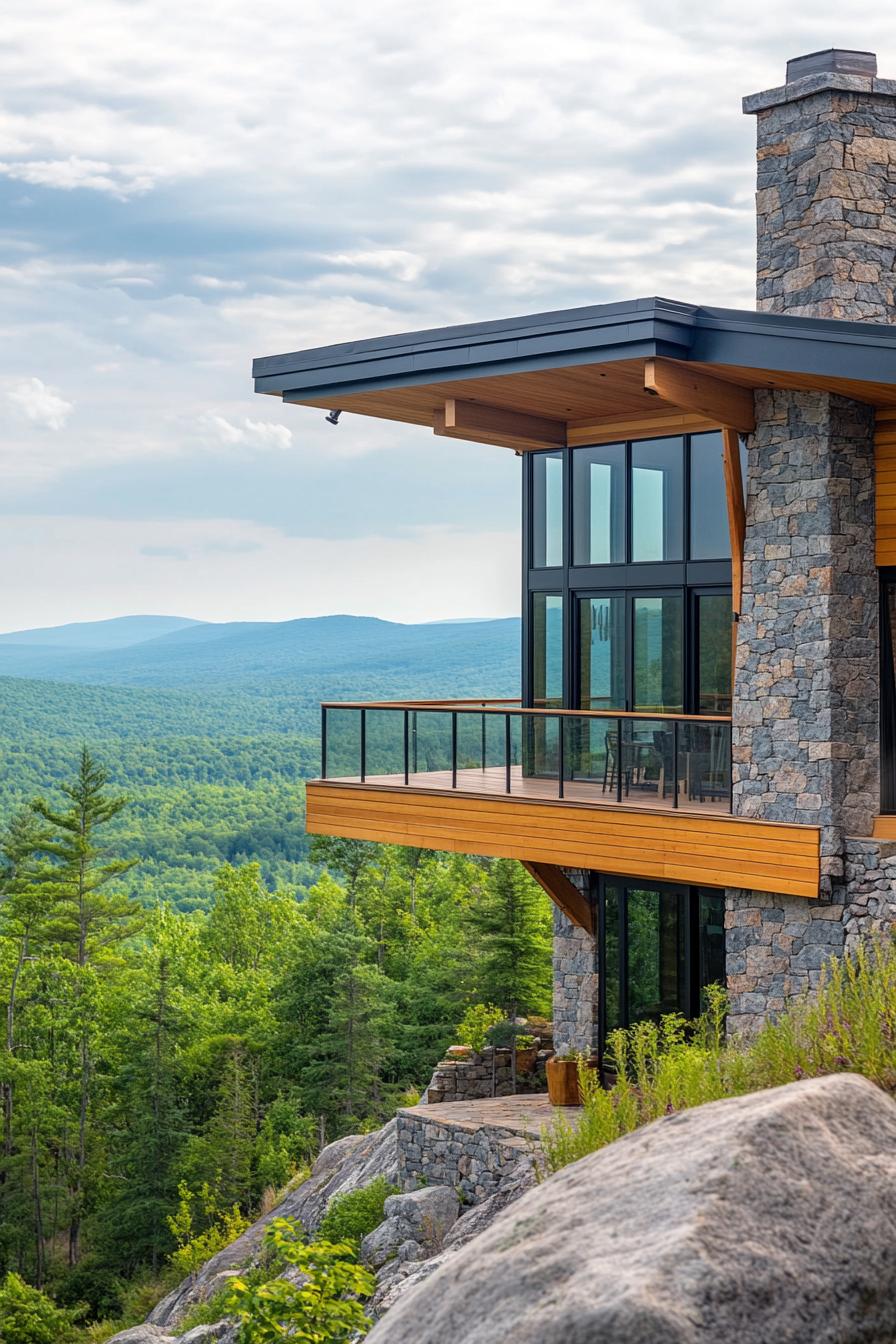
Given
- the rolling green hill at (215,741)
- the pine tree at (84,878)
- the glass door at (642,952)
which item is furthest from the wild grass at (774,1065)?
the rolling green hill at (215,741)

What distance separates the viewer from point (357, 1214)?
500 inches

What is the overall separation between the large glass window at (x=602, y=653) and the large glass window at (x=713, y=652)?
3.13ft

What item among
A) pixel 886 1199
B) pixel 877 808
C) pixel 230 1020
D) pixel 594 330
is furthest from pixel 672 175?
pixel 230 1020

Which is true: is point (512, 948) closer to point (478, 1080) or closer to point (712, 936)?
point (478, 1080)

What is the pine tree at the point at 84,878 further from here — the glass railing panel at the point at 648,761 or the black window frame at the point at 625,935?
the glass railing panel at the point at 648,761

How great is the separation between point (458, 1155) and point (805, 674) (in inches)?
200

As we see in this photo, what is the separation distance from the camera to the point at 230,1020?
35.8 m

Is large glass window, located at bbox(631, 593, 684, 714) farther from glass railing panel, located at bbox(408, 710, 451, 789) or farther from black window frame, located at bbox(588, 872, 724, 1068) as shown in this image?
glass railing panel, located at bbox(408, 710, 451, 789)

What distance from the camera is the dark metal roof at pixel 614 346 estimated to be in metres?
10.0

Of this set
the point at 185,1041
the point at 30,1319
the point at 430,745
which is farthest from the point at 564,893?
the point at 185,1041

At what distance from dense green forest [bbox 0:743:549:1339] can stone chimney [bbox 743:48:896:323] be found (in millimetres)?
12037

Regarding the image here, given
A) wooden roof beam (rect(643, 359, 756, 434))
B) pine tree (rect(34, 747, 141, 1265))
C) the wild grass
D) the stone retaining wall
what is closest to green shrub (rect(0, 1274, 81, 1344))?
the stone retaining wall

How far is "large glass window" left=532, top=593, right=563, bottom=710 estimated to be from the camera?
14312 mm

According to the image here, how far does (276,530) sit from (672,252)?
151540 millimetres
